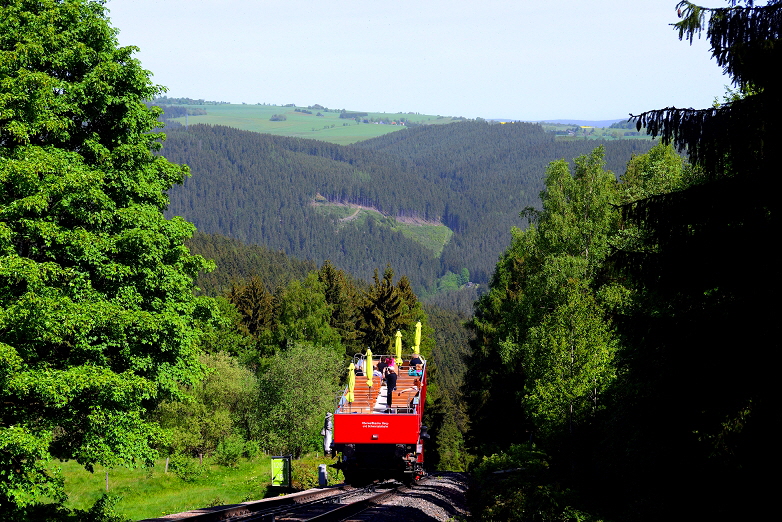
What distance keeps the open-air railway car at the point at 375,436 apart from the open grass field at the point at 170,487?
4.35 meters

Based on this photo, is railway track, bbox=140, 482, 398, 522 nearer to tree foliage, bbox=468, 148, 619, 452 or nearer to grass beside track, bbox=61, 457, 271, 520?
grass beside track, bbox=61, 457, 271, 520

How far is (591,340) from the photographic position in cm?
2612

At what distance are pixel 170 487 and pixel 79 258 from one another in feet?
61.4

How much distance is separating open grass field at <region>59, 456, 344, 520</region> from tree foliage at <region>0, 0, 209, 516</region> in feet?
28.0

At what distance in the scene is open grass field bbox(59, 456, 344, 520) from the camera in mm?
26703

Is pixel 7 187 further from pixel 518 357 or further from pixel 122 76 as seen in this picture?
pixel 518 357

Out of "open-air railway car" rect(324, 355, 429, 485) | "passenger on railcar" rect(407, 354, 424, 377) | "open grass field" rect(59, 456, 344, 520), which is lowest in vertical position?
"open grass field" rect(59, 456, 344, 520)

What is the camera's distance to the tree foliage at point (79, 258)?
1517 centimetres

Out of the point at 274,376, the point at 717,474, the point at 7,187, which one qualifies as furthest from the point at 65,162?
the point at 274,376

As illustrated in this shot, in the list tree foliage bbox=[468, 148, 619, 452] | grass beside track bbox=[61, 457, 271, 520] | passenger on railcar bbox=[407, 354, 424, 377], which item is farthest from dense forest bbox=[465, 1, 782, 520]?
grass beside track bbox=[61, 457, 271, 520]

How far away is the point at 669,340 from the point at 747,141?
9.64ft

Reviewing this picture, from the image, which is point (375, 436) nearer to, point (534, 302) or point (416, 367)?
point (416, 367)

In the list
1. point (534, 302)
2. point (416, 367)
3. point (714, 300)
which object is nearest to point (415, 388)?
point (416, 367)

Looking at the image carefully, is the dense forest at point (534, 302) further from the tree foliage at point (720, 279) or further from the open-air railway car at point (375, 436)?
the open-air railway car at point (375, 436)
